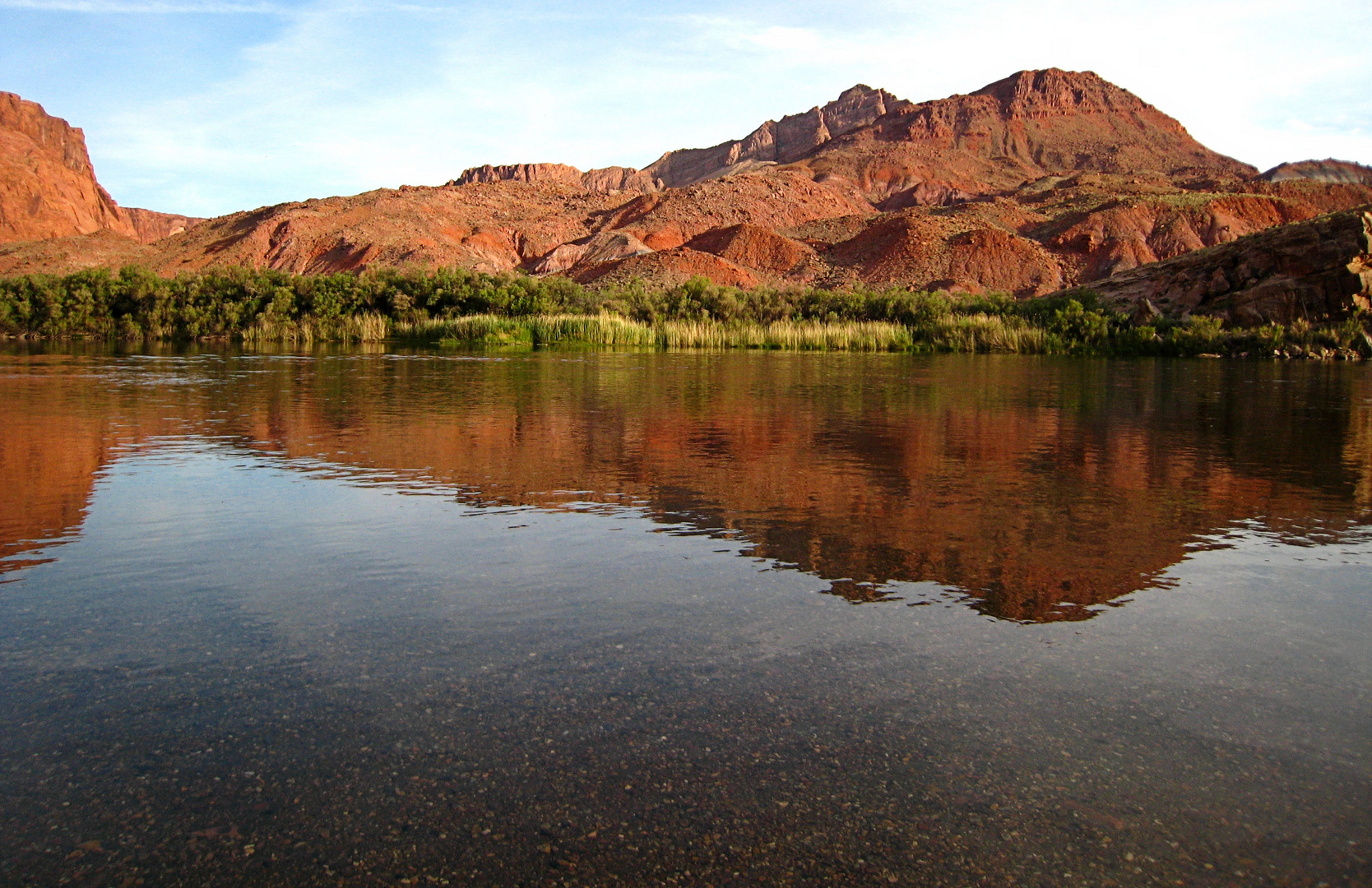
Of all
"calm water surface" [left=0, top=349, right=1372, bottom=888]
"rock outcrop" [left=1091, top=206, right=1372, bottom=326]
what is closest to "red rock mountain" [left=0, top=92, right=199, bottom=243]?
"rock outcrop" [left=1091, top=206, right=1372, bottom=326]

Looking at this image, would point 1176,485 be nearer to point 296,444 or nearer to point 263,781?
point 263,781

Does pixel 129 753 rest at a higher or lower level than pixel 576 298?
lower

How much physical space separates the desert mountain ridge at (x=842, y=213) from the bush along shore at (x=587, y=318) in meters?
11.8

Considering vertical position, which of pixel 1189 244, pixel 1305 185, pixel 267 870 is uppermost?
pixel 1305 185

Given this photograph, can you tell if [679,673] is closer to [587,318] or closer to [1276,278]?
[587,318]

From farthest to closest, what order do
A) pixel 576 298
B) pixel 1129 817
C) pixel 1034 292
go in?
pixel 1034 292, pixel 576 298, pixel 1129 817

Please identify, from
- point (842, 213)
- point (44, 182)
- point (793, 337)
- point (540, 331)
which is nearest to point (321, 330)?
point (540, 331)

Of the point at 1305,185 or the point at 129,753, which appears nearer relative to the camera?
the point at 129,753

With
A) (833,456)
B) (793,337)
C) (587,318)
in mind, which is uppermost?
(587,318)

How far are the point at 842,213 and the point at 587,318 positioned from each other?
81.7 metres

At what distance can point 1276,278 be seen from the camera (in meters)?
36.7

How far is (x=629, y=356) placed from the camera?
2770cm

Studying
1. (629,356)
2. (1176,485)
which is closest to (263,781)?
(1176,485)

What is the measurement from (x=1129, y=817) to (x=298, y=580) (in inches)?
139
